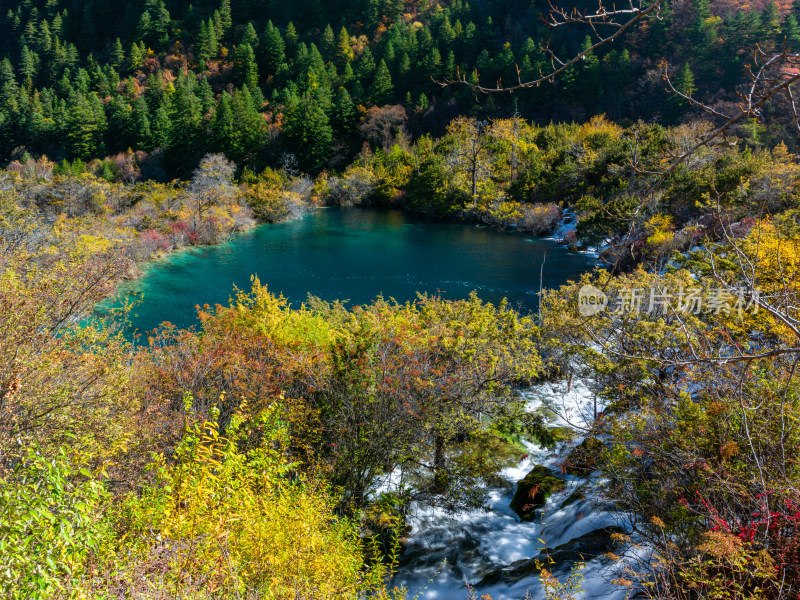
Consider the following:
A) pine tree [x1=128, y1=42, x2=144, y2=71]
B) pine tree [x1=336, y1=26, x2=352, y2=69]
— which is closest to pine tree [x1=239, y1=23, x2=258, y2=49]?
pine tree [x1=336, y1=26, x2=352, y2=69]

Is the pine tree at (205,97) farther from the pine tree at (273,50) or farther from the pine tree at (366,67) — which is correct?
the pine tree at (366,67)

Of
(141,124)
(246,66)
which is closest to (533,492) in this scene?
(141,124)

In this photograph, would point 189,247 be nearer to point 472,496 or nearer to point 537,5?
point 472,496

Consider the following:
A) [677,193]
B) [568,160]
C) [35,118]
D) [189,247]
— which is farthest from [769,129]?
[35,118]

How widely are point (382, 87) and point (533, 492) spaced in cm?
6980

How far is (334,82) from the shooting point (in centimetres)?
7612

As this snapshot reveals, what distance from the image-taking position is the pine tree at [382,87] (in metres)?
71.2

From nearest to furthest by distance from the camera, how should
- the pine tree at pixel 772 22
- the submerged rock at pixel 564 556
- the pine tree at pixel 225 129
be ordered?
the submerged rock at pixel 564 556, the pine tree at pixel 772 22, the pine tree at pixel 225 129

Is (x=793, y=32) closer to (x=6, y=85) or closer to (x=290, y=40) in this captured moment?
(x=290, y=40)

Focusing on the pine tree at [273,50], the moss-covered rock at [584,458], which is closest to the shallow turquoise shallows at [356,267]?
the moss-covered rock at [584,458]

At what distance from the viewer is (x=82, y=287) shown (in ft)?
30.5

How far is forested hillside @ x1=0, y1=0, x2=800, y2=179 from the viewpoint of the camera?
59.7m

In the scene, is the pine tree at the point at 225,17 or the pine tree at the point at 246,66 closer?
the pine tree at the point at 246,66

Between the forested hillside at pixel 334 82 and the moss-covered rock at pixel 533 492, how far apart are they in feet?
148
